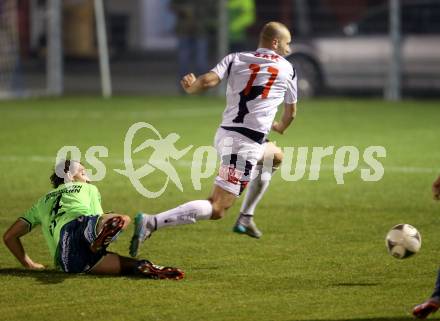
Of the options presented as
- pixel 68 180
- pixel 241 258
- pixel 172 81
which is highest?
pixel 68 180

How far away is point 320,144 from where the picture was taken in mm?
16359

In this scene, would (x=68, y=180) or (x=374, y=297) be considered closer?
(x=374, y=297)

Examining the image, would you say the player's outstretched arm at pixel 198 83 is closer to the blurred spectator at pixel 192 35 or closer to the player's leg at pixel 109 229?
the player's leg at pixel 109 229

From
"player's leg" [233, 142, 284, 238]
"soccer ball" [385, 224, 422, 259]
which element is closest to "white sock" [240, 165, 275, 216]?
"player's leg" [233, 142, 284, 238]

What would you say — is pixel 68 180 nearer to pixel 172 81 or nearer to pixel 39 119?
pixel 39 119

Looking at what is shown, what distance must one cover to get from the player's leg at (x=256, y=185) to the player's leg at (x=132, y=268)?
1621mm

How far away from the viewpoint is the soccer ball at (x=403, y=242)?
26.3ft

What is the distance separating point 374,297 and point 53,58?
18.4 m

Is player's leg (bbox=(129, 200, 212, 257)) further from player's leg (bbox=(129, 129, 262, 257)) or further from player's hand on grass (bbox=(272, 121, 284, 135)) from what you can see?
player's hand on grass (bbox=(272, 121, 284, 135))

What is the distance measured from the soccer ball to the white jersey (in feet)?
4.77

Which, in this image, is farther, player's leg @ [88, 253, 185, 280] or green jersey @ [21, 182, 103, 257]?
green jersey @ [21, 182, 103, 257]

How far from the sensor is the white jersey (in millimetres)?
8898

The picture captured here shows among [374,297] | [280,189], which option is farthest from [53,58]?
[374,297]

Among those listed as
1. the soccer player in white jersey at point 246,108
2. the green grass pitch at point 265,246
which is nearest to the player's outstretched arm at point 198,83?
the soccer player in white jersey at point 246,108
